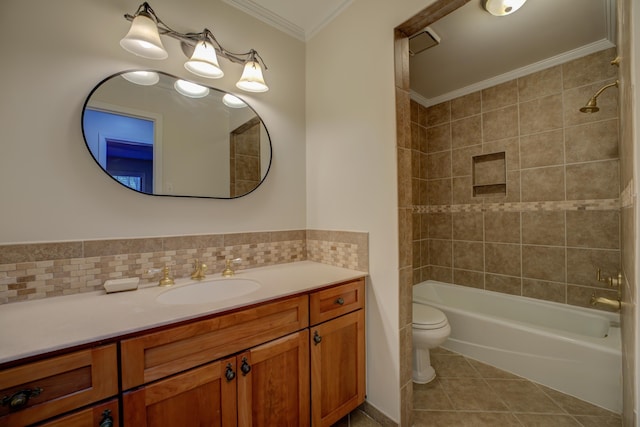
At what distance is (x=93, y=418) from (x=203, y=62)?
1544mm

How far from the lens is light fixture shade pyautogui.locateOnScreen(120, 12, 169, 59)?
1123 millimetres

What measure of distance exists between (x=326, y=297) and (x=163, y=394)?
0.74 m

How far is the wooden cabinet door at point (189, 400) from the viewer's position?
795 millimetres

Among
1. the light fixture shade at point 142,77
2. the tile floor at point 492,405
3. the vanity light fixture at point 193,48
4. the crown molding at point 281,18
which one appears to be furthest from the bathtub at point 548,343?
the light fixture shade at point 142,77

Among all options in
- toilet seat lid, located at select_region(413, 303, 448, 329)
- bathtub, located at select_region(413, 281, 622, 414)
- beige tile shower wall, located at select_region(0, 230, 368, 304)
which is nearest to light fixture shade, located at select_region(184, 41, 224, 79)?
beige tile shower wall, located at select_region(0, 230, 368, 304)

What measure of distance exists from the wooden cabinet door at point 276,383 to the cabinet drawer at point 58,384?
42 centimetres

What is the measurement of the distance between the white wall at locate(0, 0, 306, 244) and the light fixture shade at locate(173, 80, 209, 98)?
0.20 feet

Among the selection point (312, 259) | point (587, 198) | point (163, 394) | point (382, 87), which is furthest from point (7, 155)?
point (587, 198)

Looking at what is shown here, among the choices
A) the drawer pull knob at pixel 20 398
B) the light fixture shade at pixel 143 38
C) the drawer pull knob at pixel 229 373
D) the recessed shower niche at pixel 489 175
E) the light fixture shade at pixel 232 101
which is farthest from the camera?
the recessed shower niche at pixel 489 175

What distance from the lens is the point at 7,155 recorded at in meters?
1.02

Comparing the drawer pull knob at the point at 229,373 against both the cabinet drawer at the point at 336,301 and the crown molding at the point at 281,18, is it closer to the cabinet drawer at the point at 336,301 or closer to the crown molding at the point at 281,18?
the cabinet drawer at the point at 336,301

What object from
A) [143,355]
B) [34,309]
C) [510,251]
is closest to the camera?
[143,355]

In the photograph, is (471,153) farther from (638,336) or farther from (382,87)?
(638,336)

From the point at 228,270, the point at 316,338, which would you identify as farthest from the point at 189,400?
the point at 228,270
